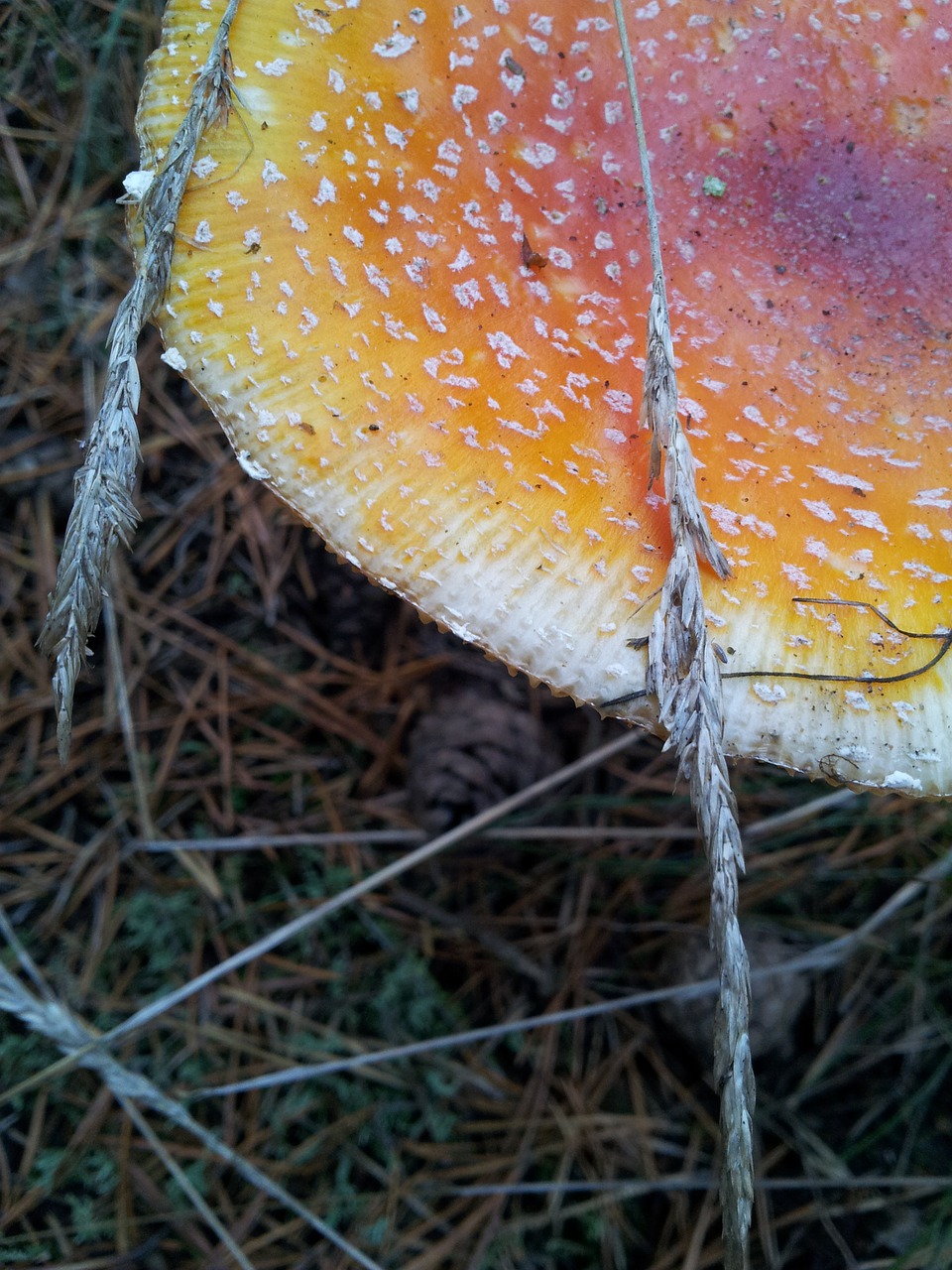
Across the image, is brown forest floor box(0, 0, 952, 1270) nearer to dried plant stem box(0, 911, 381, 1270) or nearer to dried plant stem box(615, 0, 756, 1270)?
dried plant stem box(0, 911, 381, 1270)

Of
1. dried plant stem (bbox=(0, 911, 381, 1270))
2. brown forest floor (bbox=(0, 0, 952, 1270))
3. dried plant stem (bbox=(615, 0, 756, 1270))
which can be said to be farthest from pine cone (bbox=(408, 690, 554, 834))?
dried plant stem (bbox=(615, 0, 756, 1270))

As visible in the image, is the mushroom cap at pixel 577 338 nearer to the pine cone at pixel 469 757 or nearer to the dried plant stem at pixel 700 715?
the dried plant stem at pixel 700 715

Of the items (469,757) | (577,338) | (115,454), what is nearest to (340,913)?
(469,757)

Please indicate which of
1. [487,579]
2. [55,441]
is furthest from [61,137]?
[487,579]

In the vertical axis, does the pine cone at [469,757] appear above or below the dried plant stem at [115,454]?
below

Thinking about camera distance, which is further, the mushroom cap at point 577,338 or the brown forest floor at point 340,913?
the brown forest floor at point 340,913

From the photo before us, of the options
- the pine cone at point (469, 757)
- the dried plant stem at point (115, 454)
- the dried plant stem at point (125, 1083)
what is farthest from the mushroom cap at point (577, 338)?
the dried plant stem at point (125, 1083)

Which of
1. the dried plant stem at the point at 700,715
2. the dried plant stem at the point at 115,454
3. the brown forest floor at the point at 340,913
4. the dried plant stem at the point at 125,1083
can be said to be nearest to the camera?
the dried plant stem at the point at 700,715

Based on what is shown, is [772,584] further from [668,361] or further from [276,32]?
[276,32]
